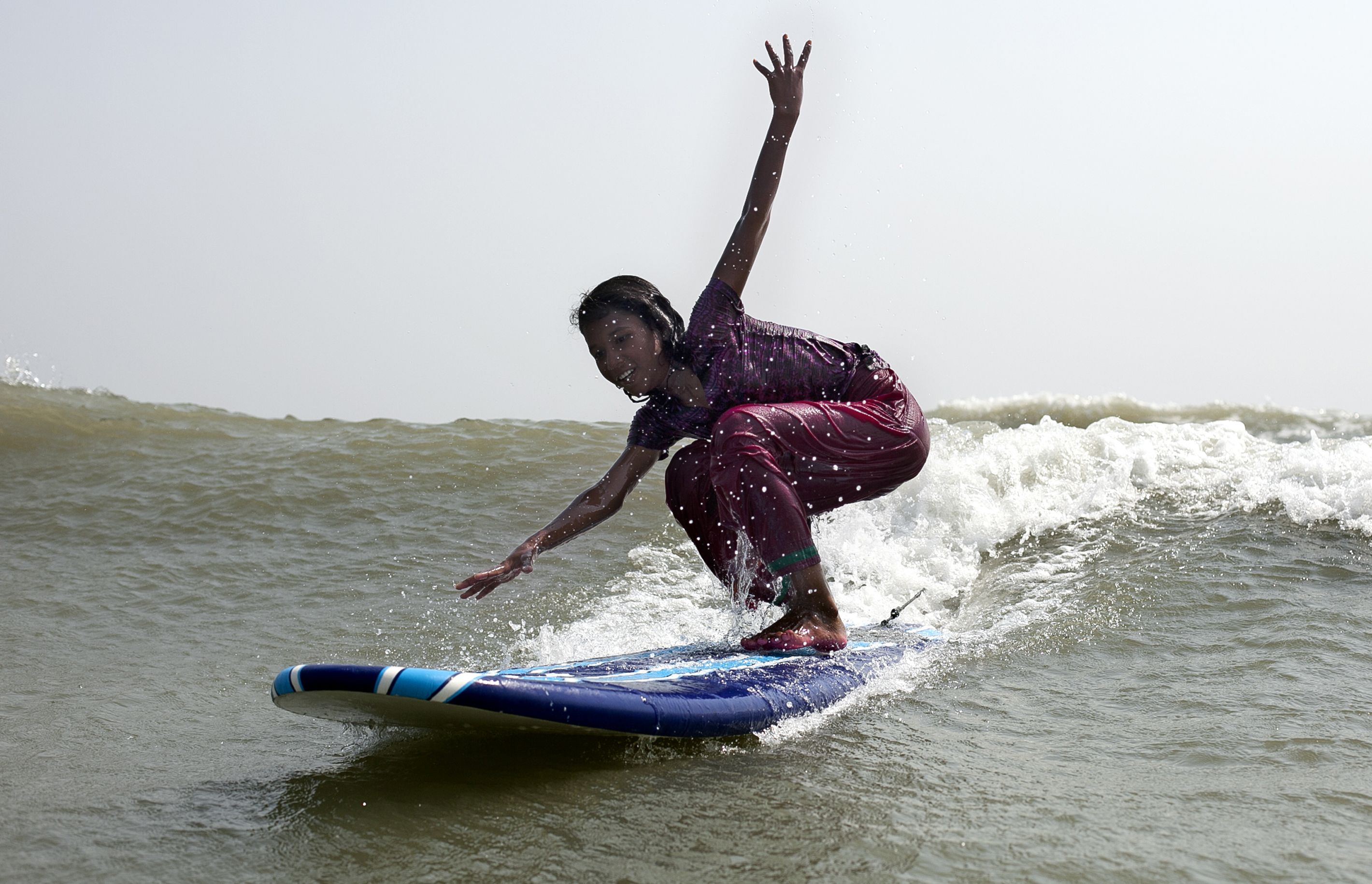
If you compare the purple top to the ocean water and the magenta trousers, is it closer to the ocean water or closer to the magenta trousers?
the magenta trousers

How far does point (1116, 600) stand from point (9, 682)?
430 centimetres

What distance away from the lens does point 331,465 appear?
8.14 metres

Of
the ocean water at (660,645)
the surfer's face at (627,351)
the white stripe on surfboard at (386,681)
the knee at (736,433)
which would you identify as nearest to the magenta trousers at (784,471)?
the knee at (736,433)

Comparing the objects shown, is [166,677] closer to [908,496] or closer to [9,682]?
[9,682]

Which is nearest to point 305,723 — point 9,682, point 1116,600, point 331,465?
point 9,682

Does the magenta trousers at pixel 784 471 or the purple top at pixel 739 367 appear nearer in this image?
the magenta trousers at pixel 784 471

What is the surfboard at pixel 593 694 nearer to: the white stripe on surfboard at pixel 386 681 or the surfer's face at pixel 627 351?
the white stripe on surfboard at pixel 386 681

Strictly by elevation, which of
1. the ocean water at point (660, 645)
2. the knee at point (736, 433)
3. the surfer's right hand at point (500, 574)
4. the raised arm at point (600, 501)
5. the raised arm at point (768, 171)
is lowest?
the ocean water at point (660, 645)

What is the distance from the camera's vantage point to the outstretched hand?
136 inches

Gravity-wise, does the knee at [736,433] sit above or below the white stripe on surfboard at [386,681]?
above

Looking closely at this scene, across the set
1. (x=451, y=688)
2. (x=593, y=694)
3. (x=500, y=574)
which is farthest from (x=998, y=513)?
(x=451, y=688)

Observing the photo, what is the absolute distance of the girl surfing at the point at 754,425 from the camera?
342cm

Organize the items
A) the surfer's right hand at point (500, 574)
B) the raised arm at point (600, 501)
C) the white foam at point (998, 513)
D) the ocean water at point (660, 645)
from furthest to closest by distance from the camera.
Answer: the white foam at point (998, 513), the raised arm at point (600, 501), the surfer's right hand at point (500, 574), the ocean water at point (660, 645)

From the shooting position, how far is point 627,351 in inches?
136
